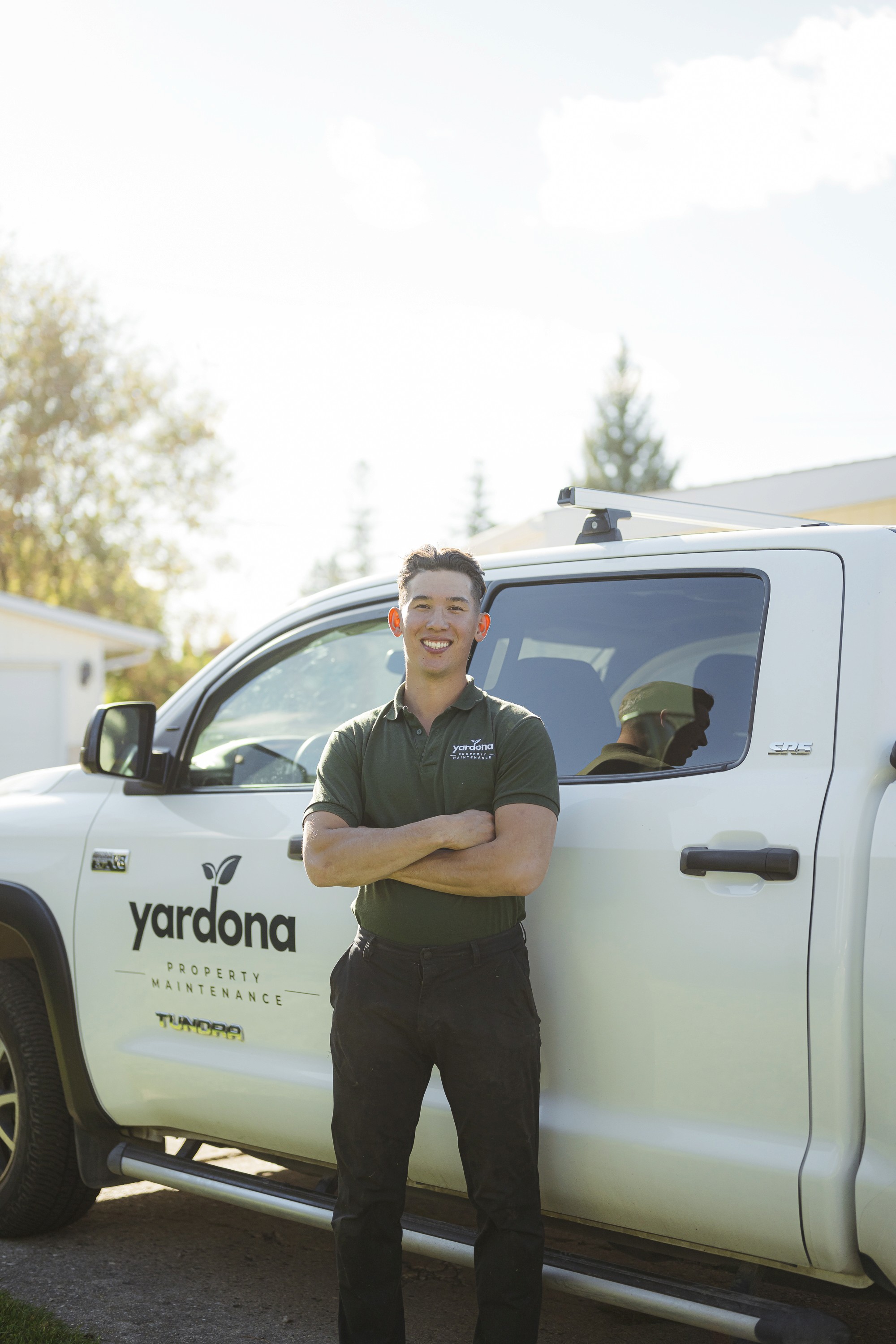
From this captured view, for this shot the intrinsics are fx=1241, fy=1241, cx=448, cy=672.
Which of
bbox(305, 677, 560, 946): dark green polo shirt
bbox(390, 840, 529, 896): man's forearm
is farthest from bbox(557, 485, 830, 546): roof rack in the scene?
bbox(390, 840, 529, 896): man's forearm

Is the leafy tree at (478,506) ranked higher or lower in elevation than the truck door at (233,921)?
Result: higher

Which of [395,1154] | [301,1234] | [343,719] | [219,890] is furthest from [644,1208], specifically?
[301,1234]

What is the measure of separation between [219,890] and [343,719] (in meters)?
0.61

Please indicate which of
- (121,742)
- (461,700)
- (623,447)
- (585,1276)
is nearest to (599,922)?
(461,700)

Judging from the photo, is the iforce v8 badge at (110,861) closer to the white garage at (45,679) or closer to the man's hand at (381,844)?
the man's hand at (381,844)

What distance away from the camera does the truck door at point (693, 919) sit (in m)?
2.39

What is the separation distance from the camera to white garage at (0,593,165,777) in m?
19.8

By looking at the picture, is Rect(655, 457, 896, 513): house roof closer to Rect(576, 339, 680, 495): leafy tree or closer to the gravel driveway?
the gravel driveway

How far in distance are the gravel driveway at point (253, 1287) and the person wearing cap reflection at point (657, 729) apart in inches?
40.7

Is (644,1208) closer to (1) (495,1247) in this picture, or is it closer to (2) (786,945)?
(1) (495,1247)

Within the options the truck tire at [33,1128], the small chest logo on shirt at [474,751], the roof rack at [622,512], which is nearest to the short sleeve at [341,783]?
the small chest logo on shirt at [474,751]

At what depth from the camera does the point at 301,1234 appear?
4.01m

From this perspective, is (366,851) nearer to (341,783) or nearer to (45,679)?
(341,783)

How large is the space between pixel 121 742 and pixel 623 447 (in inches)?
1925
